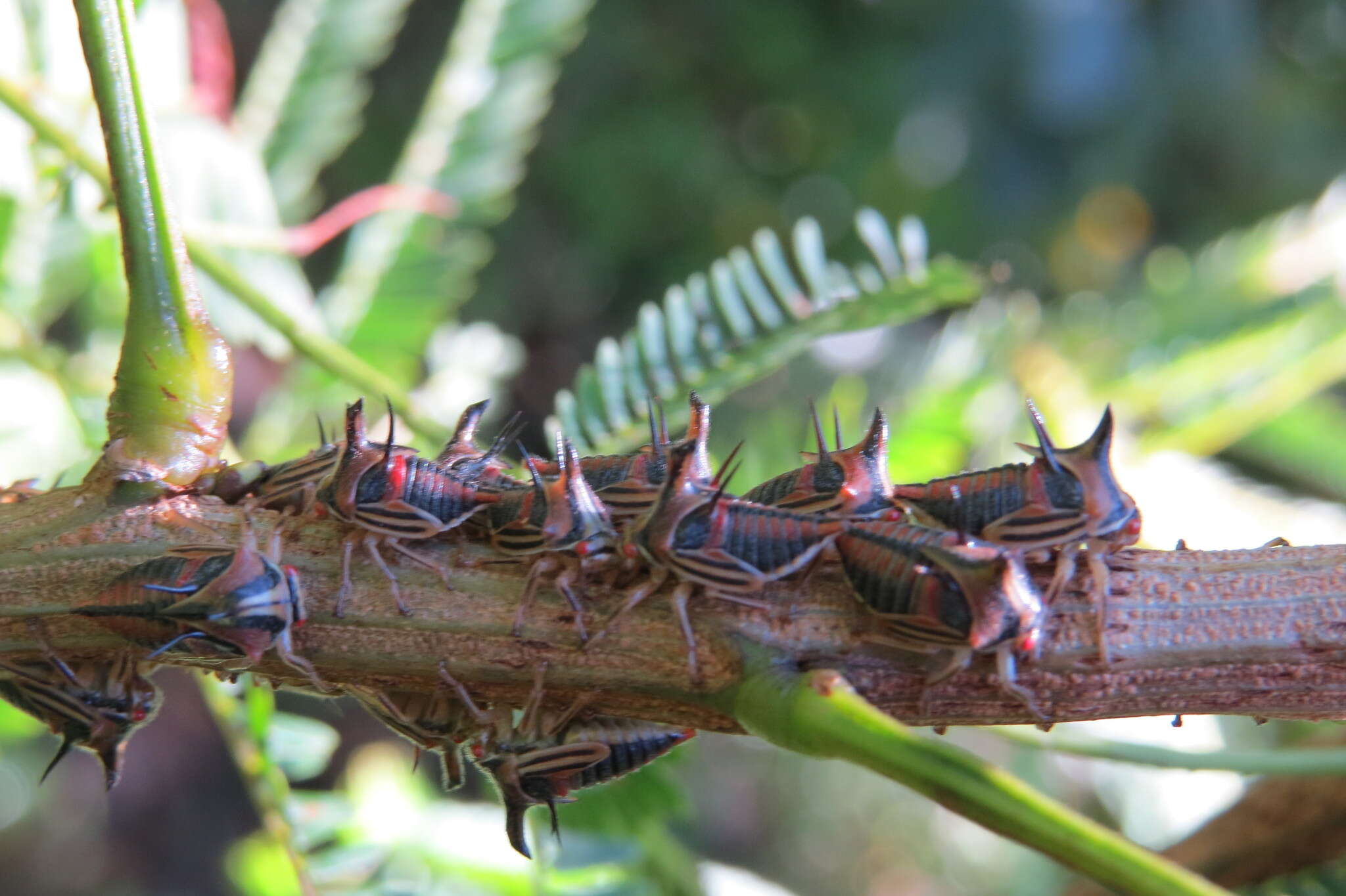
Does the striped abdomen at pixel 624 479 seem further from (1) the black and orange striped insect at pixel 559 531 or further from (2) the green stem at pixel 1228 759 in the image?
(2) the green stem at pixel 1228 759

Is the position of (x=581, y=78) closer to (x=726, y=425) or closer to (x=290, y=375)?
(x=726, y=425)

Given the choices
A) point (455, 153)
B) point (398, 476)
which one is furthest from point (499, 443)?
point (455, 153)

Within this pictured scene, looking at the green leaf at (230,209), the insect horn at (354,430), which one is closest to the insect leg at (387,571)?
the insect horn at (354,430)

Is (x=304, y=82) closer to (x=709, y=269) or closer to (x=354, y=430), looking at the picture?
(x=709, y=269)

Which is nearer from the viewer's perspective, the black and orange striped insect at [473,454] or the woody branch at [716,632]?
the woody branch at [716,632]

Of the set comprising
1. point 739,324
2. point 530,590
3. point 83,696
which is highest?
point 739,324

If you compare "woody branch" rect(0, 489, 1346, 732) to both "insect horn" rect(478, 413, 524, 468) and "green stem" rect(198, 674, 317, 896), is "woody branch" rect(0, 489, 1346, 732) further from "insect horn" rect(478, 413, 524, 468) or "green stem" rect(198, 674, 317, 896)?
"green stem" rect(198, 674, 317, 896)

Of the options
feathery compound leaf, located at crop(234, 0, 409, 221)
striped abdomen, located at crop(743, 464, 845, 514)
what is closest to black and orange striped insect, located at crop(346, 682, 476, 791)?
striped abdomen, located at crop(743, 464, 845, 514)
